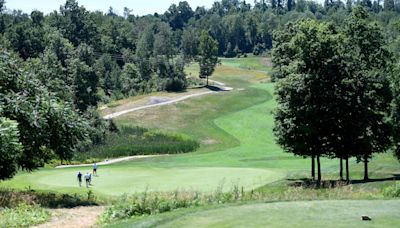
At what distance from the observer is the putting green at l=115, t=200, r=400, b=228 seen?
572 inches

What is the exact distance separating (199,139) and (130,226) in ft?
187

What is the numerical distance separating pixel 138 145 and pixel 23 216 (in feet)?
161

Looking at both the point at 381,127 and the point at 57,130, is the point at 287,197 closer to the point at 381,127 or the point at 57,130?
the point at 57,130

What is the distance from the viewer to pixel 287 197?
21062mm

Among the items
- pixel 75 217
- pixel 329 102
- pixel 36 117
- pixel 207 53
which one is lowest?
pixel 75 217

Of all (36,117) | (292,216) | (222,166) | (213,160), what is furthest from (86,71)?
(292,216)

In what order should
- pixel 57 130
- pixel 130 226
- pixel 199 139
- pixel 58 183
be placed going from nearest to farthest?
pixel 130 226, pixel 57 130, pixel 58 183, pixel 199 139

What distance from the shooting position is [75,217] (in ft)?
69.3

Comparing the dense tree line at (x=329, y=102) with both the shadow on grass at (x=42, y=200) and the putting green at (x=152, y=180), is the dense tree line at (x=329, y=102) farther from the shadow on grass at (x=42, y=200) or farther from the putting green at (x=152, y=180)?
the shadow on grass at (x=42, y=200)

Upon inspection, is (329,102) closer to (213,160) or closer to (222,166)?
(222,166)

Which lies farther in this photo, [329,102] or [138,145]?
[138,145]

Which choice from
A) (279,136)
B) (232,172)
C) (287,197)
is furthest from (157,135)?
(287,197)

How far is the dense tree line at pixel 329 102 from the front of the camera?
3684 centimetres

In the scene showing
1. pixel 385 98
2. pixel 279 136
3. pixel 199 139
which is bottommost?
pixel 199 139
